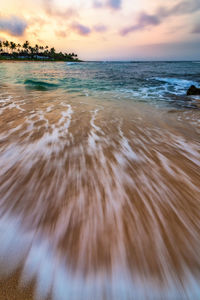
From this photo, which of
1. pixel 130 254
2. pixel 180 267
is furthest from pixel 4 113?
pixel 180 267

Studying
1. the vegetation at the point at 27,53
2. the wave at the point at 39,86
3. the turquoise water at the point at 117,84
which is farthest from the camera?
the vegetation at the point at 27,53

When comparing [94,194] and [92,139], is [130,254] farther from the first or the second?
[92,139]

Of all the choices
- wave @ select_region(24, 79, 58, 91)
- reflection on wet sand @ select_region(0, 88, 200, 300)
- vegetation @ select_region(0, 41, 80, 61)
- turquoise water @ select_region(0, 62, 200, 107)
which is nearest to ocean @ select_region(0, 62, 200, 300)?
reflection on wet sand @ select_region(0, 88, 200, 300)

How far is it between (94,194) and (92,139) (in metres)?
1.57

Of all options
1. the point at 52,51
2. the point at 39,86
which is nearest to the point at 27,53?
the point at 52,51

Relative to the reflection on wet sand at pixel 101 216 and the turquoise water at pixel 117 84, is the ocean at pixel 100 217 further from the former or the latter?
the turquoise water at pixel 117 84

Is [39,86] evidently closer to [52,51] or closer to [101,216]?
[101,216]

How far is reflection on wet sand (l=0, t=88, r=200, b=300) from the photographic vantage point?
1.02m

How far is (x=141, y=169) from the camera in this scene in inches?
85.7

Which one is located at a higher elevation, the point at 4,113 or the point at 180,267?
the point at 4,113

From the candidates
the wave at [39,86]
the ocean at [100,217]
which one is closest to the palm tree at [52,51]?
the wave at [39,86]

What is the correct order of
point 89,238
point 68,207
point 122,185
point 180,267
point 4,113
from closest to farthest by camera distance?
point 180,267
point 89,238
point 68,207
point 122,185
point 4,113

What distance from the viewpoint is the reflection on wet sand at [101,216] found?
102 centimetres

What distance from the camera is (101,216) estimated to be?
1460 millimetres
